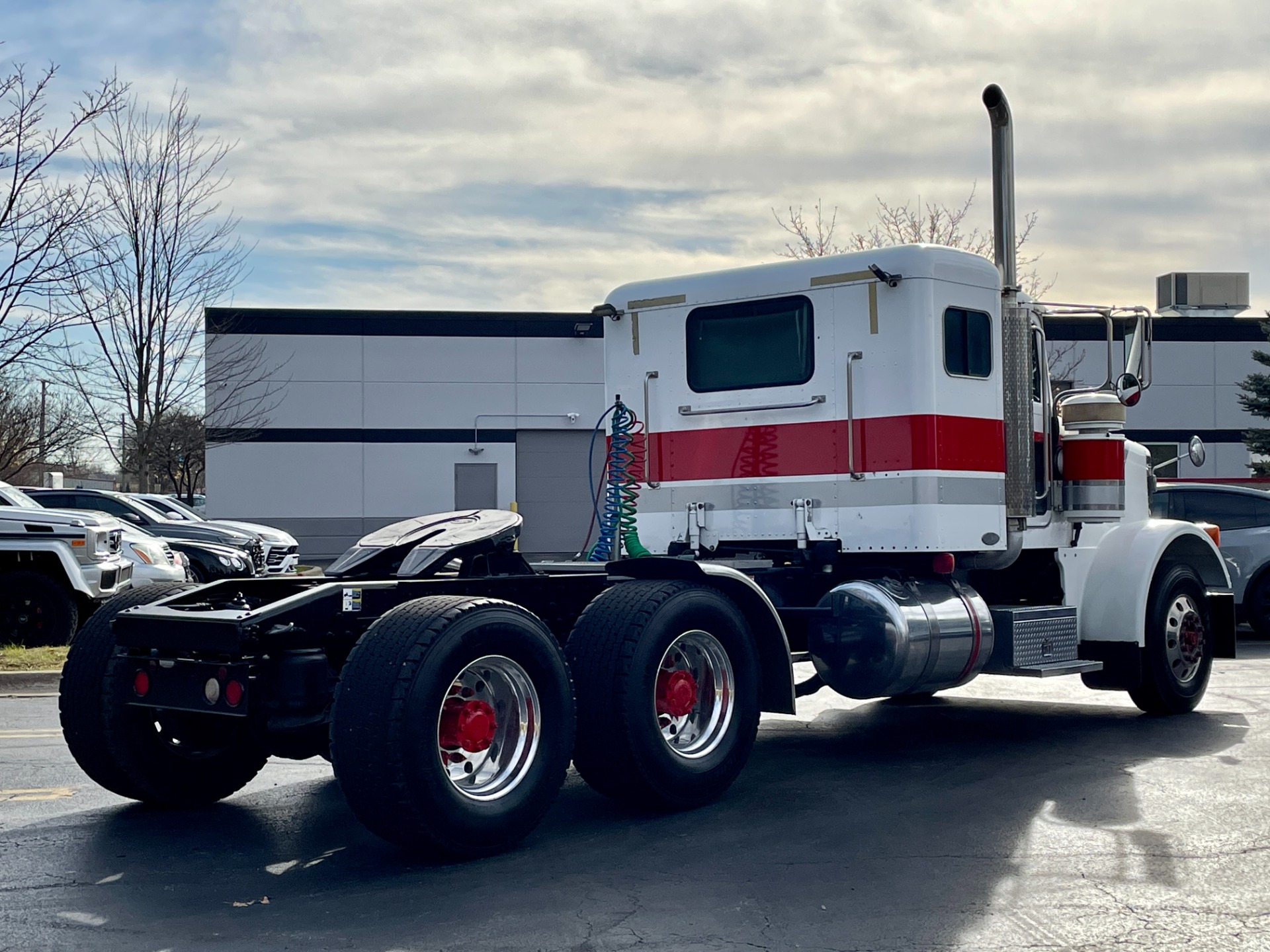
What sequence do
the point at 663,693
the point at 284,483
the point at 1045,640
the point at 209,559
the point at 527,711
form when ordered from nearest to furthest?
the point at 527,711 → the point at 663,693 → the point at 1045,640 → the point at 209,559 → the point at 284,483

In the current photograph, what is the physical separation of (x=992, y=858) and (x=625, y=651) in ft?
6.03

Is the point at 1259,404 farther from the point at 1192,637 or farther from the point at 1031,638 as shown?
the point at 1031,638

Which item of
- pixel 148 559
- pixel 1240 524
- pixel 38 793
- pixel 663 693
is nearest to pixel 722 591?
pixel 663 693

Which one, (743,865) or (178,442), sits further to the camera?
(178,442)

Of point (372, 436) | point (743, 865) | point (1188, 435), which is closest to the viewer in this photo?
point (743, 865)

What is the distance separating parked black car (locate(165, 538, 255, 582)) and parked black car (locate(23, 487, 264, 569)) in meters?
0.21

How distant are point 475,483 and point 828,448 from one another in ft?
97.7

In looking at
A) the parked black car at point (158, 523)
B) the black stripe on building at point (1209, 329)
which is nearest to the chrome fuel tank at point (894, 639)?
the parked black car at point (158, 523)

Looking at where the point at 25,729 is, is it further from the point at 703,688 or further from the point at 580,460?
the point at 580,460

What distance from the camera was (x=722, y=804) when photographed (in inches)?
267

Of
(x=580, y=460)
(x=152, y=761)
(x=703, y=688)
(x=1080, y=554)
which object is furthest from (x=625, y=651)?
(x=580, y=460)

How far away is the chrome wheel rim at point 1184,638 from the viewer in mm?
9352

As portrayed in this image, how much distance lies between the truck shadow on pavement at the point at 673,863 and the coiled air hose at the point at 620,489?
1.70m

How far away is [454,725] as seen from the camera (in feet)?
18.8
